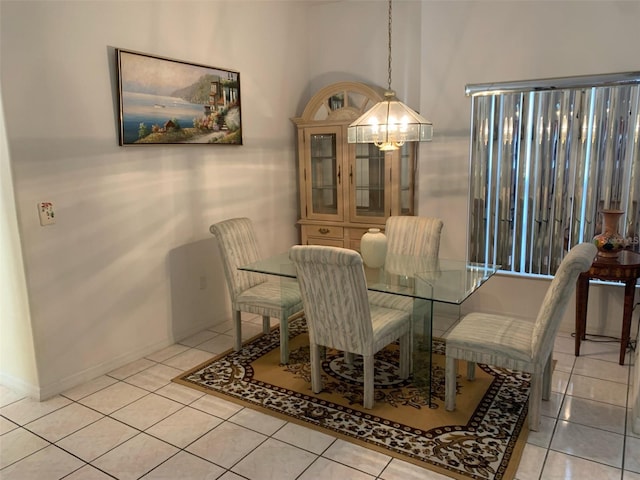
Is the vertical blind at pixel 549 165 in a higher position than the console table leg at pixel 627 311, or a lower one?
higher

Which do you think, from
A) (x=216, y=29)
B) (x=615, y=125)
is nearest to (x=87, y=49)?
(x=216, y=29)

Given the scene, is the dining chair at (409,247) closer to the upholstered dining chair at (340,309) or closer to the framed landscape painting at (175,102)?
the upholstered dining chair at (340,309)

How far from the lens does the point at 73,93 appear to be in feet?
9.49

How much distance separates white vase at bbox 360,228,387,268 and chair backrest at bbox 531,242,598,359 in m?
1.03

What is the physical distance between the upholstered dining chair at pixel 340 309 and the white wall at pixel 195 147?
1.37 m

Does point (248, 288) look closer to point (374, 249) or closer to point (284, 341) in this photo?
point (284, 341)

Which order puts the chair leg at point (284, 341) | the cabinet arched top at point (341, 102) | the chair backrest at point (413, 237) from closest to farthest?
1. the chair leg at point (284, 341)
2. the chair backrest at point (413, 237)
3. the cabinet arched top at point (341, 102)

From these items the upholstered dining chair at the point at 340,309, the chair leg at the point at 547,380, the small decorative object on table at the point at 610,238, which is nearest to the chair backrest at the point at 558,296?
the chair leg at the point at 547,380

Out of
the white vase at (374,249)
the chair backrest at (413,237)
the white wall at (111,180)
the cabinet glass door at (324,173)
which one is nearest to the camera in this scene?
the white wall at (111,180)

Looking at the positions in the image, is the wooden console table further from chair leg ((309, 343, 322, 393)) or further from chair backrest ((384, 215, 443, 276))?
chair leg ((309, 343, 322, 393))

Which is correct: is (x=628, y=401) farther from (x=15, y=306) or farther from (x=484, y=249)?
(x=15, y=306)

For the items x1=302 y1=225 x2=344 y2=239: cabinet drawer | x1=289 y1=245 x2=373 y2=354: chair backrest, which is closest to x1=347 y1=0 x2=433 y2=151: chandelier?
x1=289 y1=245 x2=373 y2=354: chair backrest

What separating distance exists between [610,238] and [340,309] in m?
1.94

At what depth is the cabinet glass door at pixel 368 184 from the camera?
432 centimetres
